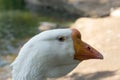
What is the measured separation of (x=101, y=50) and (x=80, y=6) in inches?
290

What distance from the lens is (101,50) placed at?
558 cm

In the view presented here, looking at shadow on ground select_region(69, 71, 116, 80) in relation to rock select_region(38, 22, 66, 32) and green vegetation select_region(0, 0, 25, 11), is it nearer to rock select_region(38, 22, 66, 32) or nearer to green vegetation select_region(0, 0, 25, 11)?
rock select_region(38, 22, 66, 32)

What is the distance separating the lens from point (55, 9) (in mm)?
14336

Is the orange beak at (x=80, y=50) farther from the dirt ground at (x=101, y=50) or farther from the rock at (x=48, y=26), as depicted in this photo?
the rock at (x=48, y=26)

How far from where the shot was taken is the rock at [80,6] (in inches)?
480

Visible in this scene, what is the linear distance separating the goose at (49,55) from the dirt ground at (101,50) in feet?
6.34

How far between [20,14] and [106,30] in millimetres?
8067

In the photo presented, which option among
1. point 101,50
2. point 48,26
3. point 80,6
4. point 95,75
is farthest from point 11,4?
point 95,75

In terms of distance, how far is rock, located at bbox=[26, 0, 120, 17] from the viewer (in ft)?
40.0

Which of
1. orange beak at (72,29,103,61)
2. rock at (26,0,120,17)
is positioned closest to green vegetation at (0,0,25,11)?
rock at (26,0,120,17)

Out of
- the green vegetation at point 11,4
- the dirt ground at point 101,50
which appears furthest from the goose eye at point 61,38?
the green vegetation at point 11,4

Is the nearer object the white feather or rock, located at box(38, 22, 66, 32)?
the white feather

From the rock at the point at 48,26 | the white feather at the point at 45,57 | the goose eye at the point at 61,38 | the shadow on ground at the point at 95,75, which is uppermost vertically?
the rock at the point at 48,26

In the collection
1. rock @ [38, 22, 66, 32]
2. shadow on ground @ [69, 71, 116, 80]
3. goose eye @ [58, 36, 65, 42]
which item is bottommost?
goose eye @ [58, 36, 65, 42]
